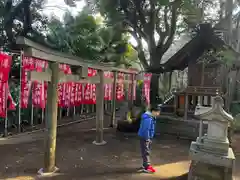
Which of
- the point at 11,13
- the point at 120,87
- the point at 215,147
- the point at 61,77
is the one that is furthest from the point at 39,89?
the point at 215,147

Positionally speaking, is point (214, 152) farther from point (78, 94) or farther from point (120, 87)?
point (120, 87)

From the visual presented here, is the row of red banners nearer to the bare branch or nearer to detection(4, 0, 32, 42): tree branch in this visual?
the bare branch

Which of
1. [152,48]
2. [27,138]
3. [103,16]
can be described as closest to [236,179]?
[27,138]

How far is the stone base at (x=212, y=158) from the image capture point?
4.58 meters

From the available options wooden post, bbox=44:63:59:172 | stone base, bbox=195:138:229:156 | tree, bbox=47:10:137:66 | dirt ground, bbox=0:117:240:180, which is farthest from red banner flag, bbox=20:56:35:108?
stone base, bbox=195:138:229:156

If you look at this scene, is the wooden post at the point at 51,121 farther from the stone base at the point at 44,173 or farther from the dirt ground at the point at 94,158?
the dirt ground at the point at 94,158

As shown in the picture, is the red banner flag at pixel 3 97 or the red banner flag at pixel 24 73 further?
the red banner flag at pixel 24 73

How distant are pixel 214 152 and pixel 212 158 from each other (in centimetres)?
16

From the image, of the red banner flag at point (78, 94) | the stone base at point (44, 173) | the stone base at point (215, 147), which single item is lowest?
the stone base at point (44, 173)

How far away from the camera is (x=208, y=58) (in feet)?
37.8

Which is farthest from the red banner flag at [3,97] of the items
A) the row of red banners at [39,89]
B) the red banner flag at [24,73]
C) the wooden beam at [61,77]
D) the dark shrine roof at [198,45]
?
the dark shrine roof at [198,45]

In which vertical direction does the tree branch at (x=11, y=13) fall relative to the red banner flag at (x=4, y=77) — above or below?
above

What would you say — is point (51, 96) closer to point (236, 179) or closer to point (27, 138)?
point (27, 138)

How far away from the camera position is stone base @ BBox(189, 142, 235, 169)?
4582mm
